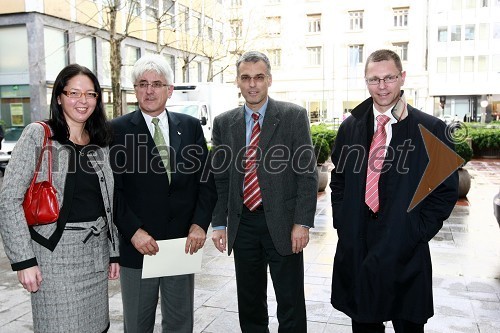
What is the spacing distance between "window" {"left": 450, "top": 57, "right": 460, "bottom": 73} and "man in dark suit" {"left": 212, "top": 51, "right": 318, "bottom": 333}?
46625 mm

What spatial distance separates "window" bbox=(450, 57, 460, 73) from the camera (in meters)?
45.2

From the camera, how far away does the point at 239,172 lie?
3.39 m

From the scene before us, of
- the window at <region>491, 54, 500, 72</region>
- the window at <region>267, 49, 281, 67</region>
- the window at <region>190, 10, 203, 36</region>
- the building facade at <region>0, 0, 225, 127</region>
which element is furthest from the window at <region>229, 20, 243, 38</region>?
the window at <region>491, 54, 500, 72</region>

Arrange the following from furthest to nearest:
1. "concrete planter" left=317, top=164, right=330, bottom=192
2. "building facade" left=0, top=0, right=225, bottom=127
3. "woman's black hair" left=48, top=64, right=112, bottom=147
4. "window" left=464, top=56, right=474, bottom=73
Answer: "window" left=464, top=56, right=474, bottom=73 → "building facade" left=0, top=0, right=225, bottom=127 → "concrete planter" left=317, top=164, right=330, bottom=192 → "woman's black hair" left=48, top=64, right=112, bottom=147

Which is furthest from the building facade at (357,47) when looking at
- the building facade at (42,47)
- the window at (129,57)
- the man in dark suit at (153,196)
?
the man in dark suit at (153,196)

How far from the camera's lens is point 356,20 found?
4250cm

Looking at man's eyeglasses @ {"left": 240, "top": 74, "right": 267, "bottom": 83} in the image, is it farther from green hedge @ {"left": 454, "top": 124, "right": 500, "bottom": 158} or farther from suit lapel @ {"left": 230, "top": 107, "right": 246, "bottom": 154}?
green hedge @ {"left": 454, "top": 124, "right": 500, "bottom": 158}

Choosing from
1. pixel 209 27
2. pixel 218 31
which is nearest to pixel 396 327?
pixel 209 27

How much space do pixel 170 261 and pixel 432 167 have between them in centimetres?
169

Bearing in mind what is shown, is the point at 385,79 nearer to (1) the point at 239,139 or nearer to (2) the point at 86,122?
(1) the point at 239,139

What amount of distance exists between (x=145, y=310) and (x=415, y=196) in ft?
5.92

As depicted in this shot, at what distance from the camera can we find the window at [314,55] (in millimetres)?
43844

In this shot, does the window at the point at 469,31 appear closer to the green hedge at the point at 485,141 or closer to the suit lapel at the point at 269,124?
the green hedge at the point at 485,141

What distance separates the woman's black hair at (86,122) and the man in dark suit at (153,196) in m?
0.18
